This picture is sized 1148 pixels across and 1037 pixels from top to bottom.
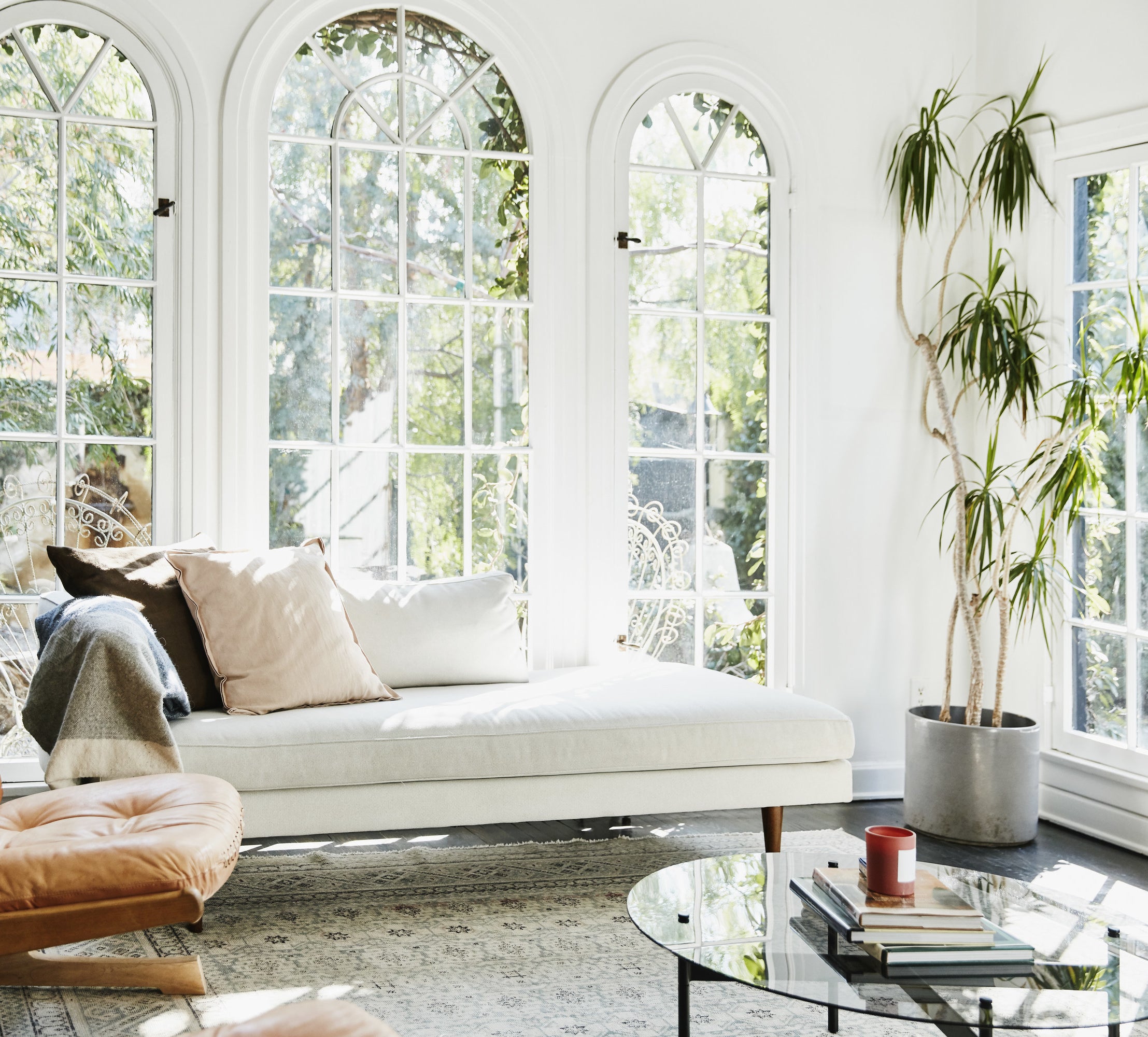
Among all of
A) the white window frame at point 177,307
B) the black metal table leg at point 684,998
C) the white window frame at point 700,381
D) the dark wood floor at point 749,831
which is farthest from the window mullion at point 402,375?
the black metal table leg at point 684,998

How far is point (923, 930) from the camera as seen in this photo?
1.86m

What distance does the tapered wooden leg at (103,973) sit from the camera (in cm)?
242

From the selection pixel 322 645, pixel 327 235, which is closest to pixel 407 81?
pixel 327 235

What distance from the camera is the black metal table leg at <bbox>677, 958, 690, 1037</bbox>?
192 centimetres

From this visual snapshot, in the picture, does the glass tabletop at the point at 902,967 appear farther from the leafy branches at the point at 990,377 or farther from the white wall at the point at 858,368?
the white wall at the point at 858,368

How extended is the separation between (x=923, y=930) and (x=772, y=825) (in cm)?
144

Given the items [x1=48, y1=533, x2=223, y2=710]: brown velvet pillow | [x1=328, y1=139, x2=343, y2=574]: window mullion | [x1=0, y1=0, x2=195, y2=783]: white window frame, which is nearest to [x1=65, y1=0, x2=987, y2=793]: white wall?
[x1=328, y1=139, x2=343, y2=574]: window mullion

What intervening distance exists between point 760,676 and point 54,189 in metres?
2.85

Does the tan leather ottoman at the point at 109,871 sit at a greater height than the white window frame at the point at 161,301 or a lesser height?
lesser

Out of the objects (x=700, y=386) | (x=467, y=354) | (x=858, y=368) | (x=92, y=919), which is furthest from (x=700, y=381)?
(x=92, y=919)

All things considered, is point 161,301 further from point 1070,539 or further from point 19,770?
point 1070,539

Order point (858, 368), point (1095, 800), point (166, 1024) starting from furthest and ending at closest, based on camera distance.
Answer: point (858, 368) → point (1095, 800) → point (166, 1024)

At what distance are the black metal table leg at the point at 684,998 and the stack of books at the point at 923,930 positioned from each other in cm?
25

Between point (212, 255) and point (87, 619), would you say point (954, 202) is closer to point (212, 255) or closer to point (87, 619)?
point (212, 255)
